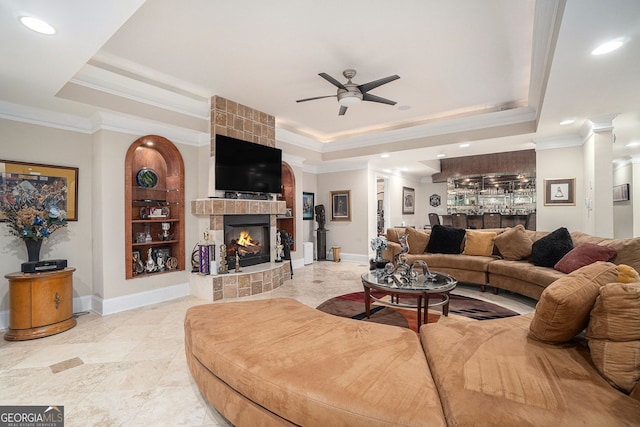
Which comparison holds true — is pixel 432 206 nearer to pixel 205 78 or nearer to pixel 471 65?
pixel 471 65

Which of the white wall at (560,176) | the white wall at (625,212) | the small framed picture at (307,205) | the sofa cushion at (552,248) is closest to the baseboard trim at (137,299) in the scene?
the small framed picture at (307,205)

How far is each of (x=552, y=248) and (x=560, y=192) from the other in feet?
6.20

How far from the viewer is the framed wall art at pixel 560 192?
16.7 feet

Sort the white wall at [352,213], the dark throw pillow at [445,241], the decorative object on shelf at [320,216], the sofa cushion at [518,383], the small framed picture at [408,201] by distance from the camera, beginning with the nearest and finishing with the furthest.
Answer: the sofa cushion at [518,383] → the dark throw pillow at [445,241] → the white wall at [352,213] → the decorative object on shelf at [320,216] → the small framed picture at [408,201]

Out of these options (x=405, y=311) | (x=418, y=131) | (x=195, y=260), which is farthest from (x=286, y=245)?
(x=418, y=131)

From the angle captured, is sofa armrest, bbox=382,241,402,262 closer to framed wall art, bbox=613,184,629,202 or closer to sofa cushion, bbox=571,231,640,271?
sofa cushion, bbox=571,231,640,271

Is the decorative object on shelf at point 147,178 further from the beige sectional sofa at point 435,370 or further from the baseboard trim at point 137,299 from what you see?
the beige sectional sofa at point 435,370

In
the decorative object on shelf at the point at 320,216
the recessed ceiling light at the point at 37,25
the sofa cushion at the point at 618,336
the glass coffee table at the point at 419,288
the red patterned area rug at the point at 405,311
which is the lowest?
the red patterned area rug at the point at 405,311

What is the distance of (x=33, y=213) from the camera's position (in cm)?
316

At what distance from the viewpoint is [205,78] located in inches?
148

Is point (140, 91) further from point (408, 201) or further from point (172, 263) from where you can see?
point (408, 201)

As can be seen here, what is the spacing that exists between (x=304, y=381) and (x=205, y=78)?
3726 millimetres

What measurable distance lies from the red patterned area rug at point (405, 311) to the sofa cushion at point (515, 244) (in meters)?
0.96

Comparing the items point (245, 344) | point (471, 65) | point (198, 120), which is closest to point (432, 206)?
point (471, 65)
